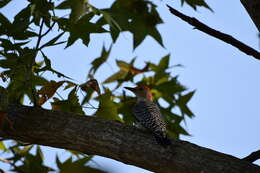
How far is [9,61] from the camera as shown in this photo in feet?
12.2

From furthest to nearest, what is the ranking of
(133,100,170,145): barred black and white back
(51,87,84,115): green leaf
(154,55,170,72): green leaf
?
(154,55,170,72): green leaf < (133,100,170,145): barred black and white back < (51,87,84,115): green leaf

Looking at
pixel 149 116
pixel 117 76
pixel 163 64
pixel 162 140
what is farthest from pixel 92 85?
pixel 149 116

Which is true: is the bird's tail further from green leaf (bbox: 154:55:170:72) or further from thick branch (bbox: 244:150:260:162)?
green leaf (bbox: 154:55:170:72)

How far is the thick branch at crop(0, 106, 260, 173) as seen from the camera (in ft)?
12.1

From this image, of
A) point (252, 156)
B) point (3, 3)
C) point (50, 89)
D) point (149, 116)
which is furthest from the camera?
point (149, 116)

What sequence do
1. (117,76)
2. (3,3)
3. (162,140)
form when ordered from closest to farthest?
1. (3,3)
2. (162,140)
3. (117,76)

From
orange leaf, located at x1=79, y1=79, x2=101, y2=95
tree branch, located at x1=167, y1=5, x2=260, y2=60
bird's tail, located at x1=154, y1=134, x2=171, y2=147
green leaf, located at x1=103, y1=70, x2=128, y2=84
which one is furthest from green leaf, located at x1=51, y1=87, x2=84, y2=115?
tree branch, located at x1=167, y1=5, x2=260, y2=60

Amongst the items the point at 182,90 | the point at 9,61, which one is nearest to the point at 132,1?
the point at 182,90

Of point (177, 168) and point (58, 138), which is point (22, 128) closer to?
point (58, 138)

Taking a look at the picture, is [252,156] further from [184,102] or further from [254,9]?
A: [184,102]

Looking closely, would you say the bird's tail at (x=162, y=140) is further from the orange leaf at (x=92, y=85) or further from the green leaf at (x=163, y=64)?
the green leaf at (x=163, y=64)

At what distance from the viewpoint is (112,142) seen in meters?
3.89

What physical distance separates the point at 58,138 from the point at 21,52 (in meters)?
0.89

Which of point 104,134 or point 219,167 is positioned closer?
point 219,167
